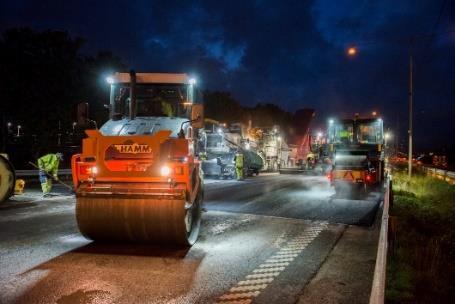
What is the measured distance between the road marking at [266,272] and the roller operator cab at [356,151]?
316 inches

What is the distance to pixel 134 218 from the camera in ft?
23.1

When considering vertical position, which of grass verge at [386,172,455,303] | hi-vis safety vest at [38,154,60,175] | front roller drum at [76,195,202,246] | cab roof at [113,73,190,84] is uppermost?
cab roof at [113,73,190,84]

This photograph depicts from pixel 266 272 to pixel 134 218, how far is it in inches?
Answer: 88.9

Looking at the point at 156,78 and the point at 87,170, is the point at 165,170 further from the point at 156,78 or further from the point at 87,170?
the point at 156,78

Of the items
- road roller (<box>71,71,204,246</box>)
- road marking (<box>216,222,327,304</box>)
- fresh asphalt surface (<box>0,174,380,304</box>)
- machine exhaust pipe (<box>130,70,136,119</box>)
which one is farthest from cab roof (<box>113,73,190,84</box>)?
road marking (<box>216,222,327,304</box>)

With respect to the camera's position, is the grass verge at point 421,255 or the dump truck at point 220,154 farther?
the dump truck at point 220,154

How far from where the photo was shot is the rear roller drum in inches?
276

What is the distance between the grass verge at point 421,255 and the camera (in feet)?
19.5

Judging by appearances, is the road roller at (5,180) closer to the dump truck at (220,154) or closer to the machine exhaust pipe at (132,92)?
the machine exhaust pipe at (132,92)

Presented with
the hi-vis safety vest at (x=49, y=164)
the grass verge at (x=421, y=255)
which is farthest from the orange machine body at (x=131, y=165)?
the hi-vis safety vest at (x=49, y=164)

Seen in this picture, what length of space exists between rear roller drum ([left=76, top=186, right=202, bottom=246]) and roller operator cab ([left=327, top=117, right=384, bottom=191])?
1049 cm

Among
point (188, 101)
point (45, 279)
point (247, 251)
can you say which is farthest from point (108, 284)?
point (188, 101)

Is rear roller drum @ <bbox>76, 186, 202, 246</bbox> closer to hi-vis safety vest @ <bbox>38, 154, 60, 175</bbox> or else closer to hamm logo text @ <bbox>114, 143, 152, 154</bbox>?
hamm logo text @ <bbox>114, 143, 152, 154</bbox>

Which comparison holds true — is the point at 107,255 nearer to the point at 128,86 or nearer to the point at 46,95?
the point at 128,86
